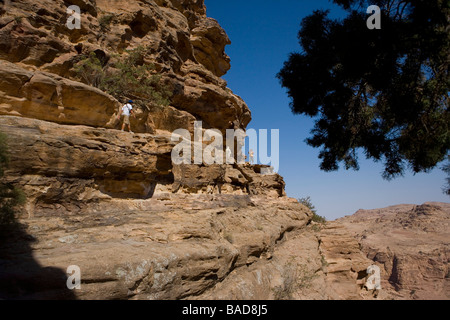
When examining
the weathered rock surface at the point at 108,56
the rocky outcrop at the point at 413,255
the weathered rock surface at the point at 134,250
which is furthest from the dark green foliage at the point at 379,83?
the rocky outcrop at the point at 413,255

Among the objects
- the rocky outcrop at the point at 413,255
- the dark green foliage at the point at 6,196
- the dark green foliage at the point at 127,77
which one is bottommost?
the rocky outcrop at the point at 413,255

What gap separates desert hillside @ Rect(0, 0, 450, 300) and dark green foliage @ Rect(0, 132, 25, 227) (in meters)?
0.21

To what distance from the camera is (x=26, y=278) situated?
12.2 ft

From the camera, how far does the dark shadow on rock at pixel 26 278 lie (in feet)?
11.6

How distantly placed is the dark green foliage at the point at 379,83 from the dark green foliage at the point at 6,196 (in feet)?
24.3

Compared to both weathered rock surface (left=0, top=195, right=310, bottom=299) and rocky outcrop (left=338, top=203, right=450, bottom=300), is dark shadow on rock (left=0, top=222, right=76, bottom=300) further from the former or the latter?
rocky outcrop (left=338, top=203, right=450, bottom=300)

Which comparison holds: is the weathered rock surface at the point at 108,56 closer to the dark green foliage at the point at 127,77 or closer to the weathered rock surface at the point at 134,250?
the dark green foliage at the point at 127,77

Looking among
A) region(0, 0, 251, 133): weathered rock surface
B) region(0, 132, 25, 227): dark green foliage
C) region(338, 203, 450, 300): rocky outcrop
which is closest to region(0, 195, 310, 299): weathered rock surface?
region(0, 132, 25, 227): dark green foliage

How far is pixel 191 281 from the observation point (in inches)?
225

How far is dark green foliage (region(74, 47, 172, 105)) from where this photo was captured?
11.6m
